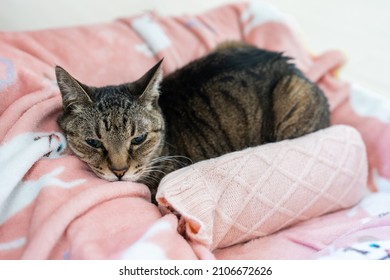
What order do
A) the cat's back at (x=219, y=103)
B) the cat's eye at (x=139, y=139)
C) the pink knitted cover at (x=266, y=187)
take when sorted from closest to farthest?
the pink knitted cover at (x=266, y=187) → the cat's eye at (x=139, y=139) → the cat's back at (x=219, y=103)

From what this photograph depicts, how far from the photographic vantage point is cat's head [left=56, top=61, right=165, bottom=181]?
126cm

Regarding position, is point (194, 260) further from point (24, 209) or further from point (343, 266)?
point (24, 209)

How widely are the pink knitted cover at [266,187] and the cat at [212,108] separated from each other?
145 mm

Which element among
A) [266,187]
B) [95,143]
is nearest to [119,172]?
[95,143]

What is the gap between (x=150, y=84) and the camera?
132 centimetres

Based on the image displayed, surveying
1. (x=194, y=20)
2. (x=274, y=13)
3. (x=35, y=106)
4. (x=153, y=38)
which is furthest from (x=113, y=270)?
(x=274, y=13)

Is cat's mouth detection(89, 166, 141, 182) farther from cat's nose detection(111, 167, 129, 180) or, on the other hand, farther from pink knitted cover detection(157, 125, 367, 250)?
pink knitted cover detection(157, 125, 367, 250)

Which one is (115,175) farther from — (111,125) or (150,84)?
(150,84)

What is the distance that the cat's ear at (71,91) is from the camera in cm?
122

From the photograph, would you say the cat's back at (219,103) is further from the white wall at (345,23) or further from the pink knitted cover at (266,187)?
the white wall at (345,23)

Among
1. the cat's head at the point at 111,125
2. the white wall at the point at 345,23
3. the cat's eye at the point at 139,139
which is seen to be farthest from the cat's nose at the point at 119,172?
the white wall at the point at 345,23

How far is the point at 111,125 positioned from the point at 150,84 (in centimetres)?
18

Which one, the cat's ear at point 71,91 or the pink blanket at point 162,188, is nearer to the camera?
the pink blanket at point 162,188

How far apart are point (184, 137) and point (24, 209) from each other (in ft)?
1.98
